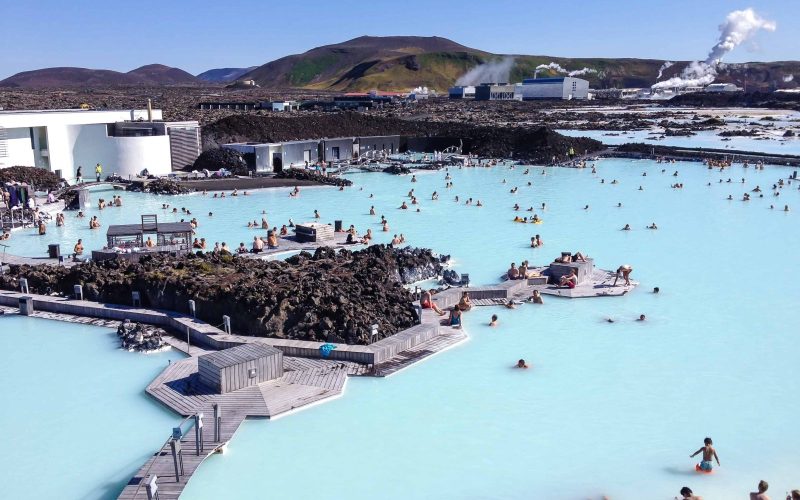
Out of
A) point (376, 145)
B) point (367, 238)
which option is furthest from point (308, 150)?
point (367, 238)

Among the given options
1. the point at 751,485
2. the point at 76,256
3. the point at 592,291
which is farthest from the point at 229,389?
the point at 76,256

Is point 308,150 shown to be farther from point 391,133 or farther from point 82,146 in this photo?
point 82,146

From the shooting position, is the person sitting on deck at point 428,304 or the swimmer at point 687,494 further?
the person sitting on deck at point 428,304

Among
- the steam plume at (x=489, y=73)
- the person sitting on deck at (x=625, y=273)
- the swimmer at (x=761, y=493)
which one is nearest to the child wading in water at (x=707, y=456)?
the swimmer at (x=761, y=493)

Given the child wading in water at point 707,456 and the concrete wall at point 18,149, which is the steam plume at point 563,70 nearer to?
the concrete wall at point 18,149

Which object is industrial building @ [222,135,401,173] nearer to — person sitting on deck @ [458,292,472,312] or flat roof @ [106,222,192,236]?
flat roof @ [106,222,192,236]

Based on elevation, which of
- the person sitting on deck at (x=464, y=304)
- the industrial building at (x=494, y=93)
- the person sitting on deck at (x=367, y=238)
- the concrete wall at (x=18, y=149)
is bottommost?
the person sitting on deck at (x=464, y=304)
